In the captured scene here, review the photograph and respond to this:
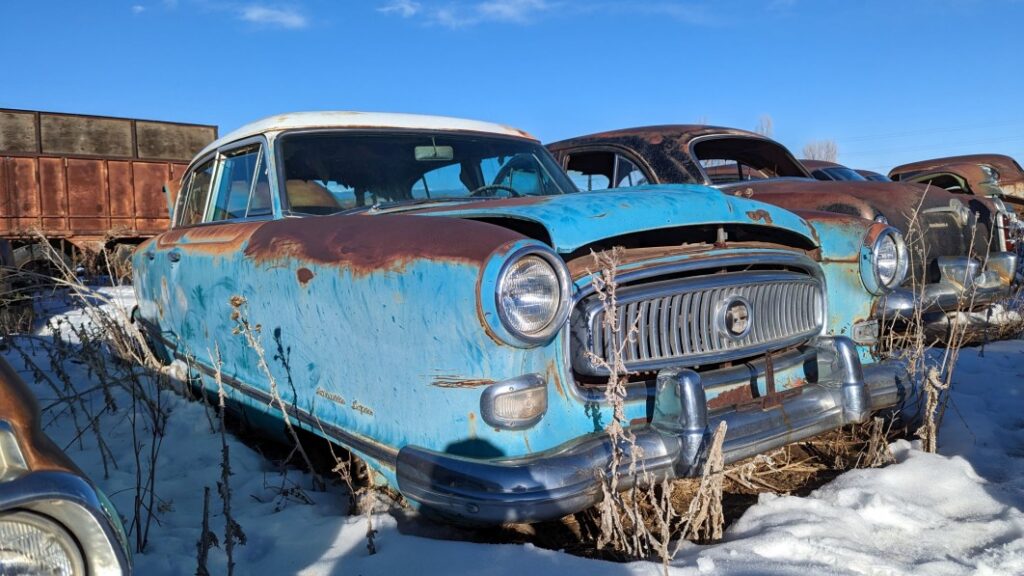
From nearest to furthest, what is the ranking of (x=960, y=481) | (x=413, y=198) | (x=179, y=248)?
(x=960, y=481) → (x=413, y=198) → (x=179, y=248)

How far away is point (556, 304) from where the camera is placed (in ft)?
6.59

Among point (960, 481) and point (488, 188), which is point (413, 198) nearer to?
point (488, 188)

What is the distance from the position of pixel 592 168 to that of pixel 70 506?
185 inches

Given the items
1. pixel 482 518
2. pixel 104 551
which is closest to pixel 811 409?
pixel 482 518

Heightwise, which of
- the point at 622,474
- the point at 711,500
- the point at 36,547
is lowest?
the point at 711,500

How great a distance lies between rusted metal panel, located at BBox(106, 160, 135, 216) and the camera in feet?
43.3

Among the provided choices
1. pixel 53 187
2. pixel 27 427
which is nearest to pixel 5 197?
pixel 53 187

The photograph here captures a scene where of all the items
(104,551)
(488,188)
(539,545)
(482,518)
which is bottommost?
(539,545)

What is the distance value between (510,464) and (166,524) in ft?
4.00

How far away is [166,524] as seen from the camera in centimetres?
242

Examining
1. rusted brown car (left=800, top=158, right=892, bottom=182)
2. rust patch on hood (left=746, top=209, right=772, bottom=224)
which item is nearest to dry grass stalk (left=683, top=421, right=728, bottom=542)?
rust patch on hood (left=746, top=209, right=772, bottom=224)

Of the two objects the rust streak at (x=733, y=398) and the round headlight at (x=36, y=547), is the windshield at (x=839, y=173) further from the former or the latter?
the round headlight at (x=36, y=547)

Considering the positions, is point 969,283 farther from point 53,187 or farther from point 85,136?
point 85,136

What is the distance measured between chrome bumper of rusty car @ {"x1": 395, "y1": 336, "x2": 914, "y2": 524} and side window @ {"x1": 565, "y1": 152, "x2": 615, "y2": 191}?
300 centimetres
